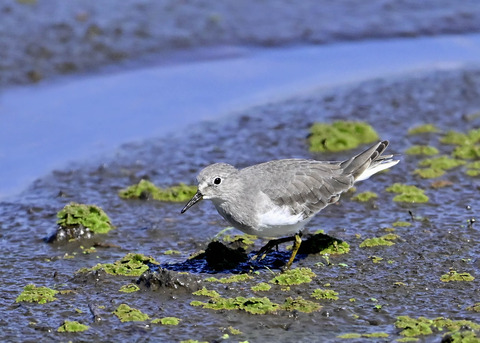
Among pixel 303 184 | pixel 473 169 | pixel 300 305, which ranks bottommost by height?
pixel 300 305

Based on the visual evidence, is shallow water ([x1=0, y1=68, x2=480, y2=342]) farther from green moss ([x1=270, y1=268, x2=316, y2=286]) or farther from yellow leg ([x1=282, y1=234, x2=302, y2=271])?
yellow leg ([x1=282, y1=234, x2=302, y2=271])

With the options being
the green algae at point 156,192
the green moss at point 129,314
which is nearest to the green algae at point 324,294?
the green moss at point 129,314

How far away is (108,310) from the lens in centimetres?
701

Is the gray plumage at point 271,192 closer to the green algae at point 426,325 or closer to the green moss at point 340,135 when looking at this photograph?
the green algae at point 426,325

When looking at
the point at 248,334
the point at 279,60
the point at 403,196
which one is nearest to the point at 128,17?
the point at 279,60

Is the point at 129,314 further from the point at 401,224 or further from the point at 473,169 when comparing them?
the point at 473,169

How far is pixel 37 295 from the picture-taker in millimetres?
7211

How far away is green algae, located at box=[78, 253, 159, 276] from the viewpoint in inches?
306

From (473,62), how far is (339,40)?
2.62 metres

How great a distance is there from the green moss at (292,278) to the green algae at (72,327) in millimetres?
1878

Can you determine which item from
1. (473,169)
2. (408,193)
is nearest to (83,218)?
(408,193)

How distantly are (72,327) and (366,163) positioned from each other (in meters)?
3.62

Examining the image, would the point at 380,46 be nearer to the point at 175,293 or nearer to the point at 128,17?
the point at 128,17

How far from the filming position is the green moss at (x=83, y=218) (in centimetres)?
873
